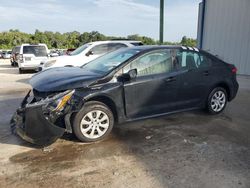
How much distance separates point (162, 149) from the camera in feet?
12.5

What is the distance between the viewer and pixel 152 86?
4.48 metres

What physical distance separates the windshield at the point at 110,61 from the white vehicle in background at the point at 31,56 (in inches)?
394

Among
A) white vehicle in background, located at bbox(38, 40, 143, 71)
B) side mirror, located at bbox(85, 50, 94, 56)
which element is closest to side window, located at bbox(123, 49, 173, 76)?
white vehicle in background, located at bbox(38, 40, 143, 71)

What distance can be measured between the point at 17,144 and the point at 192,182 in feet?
8.94

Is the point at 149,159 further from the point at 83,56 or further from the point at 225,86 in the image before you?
the point at 83,56

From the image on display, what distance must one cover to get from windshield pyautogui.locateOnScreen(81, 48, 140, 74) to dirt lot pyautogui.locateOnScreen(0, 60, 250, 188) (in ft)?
3.73

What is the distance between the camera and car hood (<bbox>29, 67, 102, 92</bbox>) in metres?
3.89

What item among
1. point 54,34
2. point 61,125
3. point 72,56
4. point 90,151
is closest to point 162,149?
point 90,151

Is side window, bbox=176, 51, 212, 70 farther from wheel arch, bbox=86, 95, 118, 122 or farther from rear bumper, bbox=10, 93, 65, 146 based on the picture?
rear bumper, bbox=10, 93, 65, 146

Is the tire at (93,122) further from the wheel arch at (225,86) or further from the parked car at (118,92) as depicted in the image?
the wheel arch at (225,86)

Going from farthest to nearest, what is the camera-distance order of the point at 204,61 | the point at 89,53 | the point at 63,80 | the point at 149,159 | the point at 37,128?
the point at 89,53 → the point at 204,61 → the point at 63,80 → the point at 37,128 → the point at 149,159

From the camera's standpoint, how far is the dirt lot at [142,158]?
9.78 ft

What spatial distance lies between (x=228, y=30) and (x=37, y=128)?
10.7m

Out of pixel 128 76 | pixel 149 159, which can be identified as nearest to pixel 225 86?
pixel 128 76
